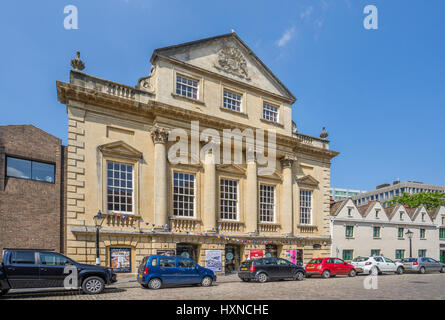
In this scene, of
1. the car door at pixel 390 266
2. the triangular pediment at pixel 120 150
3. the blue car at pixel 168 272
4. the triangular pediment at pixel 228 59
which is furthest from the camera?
the car door at pixel 390 266

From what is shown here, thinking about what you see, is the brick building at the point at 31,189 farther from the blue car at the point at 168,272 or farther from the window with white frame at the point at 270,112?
the window with white frame at the point at 270,112

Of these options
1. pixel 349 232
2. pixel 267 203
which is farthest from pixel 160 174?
pixel 349 232

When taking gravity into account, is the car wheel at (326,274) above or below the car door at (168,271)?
below

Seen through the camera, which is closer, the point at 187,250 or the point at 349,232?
the point at 187,250

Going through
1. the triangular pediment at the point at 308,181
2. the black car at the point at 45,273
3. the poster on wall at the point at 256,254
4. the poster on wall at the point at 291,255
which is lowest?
the poster on wall at the point at 291,255

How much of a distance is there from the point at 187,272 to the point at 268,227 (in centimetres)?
1207

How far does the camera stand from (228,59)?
2805 cm

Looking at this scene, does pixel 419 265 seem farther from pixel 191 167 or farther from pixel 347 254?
pixel 191 167

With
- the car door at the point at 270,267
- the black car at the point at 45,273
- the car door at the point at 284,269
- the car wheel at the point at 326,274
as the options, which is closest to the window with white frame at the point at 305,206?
the car wheel at the point at 326,274

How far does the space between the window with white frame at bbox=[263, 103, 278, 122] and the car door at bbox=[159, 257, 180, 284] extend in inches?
633

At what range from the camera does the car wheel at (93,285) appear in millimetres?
14648

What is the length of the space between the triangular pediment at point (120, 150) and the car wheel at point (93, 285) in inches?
348

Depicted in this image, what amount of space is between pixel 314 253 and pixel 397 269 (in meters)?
6.42
